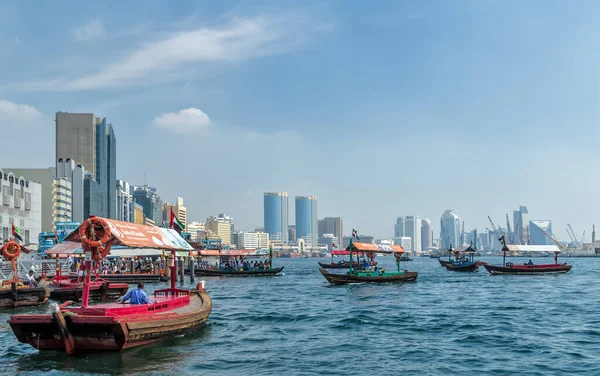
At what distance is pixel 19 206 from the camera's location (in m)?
107

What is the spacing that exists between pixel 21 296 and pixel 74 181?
475 ft

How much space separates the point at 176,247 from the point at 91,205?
15926 cm

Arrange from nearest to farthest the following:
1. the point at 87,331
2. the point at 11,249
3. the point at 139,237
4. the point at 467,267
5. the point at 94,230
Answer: the point at 87,331 < the point at 94,230 < the point at 139,237 < the point at 11,249 < the point at 467,267

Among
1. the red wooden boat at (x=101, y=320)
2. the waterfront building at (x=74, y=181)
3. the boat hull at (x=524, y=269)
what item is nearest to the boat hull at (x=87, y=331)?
the red wooden boat at (x=101, y=320)

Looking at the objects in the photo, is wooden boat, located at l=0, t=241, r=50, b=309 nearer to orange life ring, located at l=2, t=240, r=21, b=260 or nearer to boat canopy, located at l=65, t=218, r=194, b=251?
orange life ring, located at l=2, t=240, r=21, b=260

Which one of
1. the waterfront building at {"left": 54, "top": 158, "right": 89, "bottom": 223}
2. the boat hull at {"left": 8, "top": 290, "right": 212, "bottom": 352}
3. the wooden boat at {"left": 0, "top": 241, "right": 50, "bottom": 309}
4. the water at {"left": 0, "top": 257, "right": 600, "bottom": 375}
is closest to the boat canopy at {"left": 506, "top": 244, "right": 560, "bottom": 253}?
the water at {"left": 0, "top": 257, "right": 600, "bottom": 375}

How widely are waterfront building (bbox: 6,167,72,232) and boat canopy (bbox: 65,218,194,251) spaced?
136 m

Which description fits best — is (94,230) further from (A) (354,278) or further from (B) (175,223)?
(A) (354,278)

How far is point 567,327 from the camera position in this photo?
33.1m

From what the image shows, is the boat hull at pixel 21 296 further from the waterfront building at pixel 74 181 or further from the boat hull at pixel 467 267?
the waterfront building at pixel 74 181

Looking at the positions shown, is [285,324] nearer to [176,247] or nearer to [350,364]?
[176,247]

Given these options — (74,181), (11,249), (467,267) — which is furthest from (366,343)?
(74,181)

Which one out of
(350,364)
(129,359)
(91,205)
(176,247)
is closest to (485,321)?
(350,364)

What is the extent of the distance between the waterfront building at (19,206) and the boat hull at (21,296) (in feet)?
196
